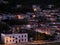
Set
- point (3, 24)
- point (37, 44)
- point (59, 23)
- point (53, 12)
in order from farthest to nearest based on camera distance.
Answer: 1. point (53, 12)
2. point (59, 23)
3. point (3, 24)
4. point (37, 44)

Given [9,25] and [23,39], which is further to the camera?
[9,25]

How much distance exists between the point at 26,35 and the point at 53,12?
9.49 ft

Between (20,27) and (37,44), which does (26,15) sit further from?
(37,44)

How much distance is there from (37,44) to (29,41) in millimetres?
294

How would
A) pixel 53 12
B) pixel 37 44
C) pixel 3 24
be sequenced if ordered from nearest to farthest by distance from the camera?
1. pixel 37 44
2. pixel 3 24
3. pixel 53 12

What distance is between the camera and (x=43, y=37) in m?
9.47

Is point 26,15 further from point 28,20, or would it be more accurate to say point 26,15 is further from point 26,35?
point 26,35

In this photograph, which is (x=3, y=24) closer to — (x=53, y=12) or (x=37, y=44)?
(x=37, y=44)

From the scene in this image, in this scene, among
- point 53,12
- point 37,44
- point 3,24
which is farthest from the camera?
point 53,12

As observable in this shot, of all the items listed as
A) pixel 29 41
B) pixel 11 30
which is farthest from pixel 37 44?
pixel 11 30

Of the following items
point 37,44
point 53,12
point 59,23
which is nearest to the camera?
point 37,44

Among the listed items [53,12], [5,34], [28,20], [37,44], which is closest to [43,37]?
[37,44]

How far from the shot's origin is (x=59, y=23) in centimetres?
1096

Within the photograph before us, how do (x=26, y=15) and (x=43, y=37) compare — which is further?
(x=26, y=15)
